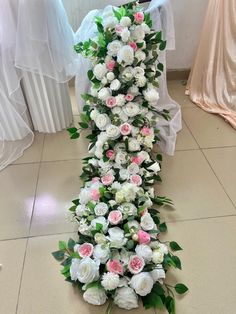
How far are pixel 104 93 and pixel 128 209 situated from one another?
0.45m

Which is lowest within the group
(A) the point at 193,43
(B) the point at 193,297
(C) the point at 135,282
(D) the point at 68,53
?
(B) the point at 193,297

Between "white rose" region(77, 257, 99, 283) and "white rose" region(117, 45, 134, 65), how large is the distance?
709 mm

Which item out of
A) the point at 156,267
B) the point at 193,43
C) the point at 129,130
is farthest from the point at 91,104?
the point at 193,43

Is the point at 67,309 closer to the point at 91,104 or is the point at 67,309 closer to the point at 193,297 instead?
the point at 193,297

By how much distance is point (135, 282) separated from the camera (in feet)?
2.70

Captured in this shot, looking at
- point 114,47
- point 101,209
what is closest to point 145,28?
point 114,47

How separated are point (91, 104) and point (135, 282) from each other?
716mm

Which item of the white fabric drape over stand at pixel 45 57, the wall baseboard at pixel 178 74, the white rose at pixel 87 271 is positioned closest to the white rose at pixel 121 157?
the white rose at pixel 87 271

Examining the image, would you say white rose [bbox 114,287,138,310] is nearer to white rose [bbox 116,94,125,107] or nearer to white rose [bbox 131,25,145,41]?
white rose [bbox 116,94,125,107]

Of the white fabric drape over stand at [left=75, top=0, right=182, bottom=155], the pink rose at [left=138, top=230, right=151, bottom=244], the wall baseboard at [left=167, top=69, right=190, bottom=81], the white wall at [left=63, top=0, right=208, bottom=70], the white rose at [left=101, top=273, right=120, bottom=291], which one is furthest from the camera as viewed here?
Answer: the wall baseboard at [left=167, top=69, right=190, bottom=81]

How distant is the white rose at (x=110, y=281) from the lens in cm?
81

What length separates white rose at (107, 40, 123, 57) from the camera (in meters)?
1.02

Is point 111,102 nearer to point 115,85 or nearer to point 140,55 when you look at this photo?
point 115,85

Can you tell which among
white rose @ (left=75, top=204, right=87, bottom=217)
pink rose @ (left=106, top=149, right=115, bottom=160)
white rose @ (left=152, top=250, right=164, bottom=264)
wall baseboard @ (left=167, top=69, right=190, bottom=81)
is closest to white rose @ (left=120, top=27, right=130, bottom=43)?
pink rose @ (left=106, top=149, right=115, bottom=160)
